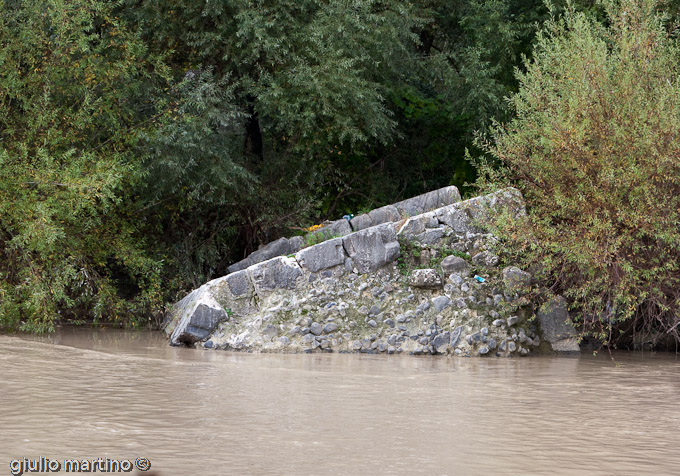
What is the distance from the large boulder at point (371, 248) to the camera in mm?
12953

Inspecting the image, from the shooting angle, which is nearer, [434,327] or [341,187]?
[434,327]

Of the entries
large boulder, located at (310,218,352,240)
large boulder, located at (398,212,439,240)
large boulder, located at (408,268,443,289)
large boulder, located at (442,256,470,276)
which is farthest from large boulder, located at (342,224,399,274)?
large boulder, located at (310,218,352,240)

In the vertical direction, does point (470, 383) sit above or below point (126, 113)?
below

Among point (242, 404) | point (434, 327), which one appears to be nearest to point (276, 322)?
point (434, 327)

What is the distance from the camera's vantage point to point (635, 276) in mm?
11328

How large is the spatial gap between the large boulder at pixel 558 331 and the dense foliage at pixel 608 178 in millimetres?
374

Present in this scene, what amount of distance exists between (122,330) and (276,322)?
3.99m

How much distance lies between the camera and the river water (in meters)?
5.50

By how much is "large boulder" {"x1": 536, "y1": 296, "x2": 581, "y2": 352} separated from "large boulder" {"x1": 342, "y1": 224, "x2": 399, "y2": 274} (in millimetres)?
2483

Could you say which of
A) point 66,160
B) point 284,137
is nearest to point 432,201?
point 284,137

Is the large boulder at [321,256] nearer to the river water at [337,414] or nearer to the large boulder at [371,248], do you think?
the large boulder at [371,248]

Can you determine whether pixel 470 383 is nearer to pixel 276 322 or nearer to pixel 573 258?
pixel 573 258

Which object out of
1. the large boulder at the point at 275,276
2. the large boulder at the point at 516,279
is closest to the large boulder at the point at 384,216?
the large boulder at the point at 275,276

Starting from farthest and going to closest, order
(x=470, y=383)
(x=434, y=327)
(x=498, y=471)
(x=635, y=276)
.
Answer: (x=434, y=327) < (x=635, y=276) < (x=470, y=383) < (x=498, y=471)
